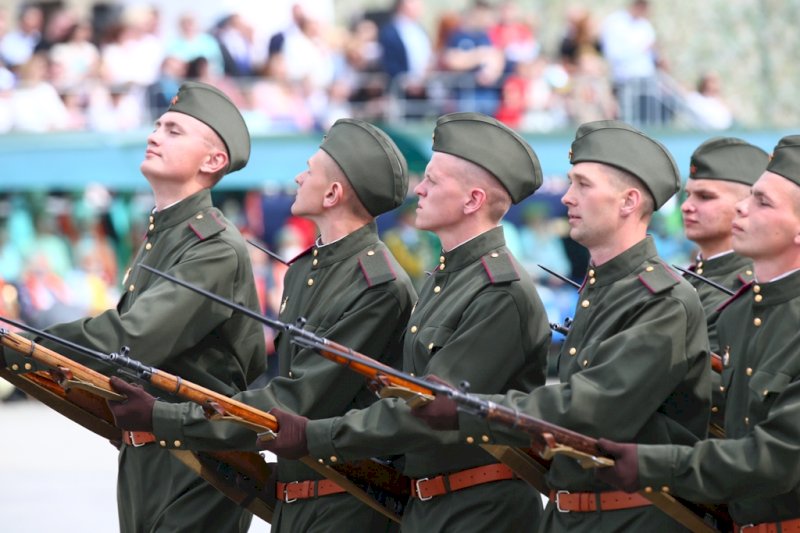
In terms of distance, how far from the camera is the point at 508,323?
5930 millimetres

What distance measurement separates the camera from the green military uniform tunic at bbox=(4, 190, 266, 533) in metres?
6.69

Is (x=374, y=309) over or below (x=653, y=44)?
below

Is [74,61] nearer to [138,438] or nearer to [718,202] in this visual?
[718,202]

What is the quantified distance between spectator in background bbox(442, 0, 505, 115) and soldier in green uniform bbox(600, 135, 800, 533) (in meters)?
13.7

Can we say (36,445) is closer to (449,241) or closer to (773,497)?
(449,241)

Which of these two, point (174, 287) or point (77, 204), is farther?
point (77, 204)

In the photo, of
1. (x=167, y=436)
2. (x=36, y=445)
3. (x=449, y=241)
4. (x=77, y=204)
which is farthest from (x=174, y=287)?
(x=77, y=204)

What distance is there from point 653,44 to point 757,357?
52.2 feet

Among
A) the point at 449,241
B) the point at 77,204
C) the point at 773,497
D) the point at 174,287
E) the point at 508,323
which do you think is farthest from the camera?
the point at 77,204

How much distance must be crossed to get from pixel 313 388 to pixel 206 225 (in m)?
1.08

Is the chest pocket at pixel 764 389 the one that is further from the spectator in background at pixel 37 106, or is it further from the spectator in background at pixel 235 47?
the spectator in background at pixel 37 106

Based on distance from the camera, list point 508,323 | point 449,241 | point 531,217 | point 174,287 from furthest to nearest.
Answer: point 531,217
point 174,287
point 449,241
point 508,323

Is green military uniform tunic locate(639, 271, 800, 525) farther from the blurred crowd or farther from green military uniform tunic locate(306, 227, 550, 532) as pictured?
the blurred crowd

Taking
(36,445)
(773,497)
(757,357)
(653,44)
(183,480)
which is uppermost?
(653,44)
